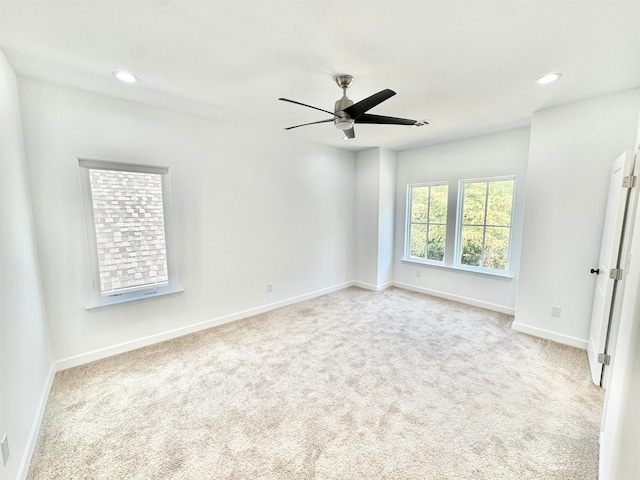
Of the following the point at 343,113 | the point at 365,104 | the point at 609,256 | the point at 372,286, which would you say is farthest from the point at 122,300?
the point at 609,256

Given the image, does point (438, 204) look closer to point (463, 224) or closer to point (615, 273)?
point (463, 224)

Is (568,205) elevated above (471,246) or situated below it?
above

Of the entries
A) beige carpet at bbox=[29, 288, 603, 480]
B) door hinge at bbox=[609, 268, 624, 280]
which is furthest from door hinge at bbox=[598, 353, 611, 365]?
door hinge at bbox=[609, 268, 624, 280]

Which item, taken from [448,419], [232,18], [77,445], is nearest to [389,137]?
[232,18]

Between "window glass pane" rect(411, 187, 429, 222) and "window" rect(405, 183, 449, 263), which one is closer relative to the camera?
"window" rect(405, 183, 449, 263)

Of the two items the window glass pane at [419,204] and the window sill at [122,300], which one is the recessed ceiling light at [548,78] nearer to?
the window glass pane at [419,204]

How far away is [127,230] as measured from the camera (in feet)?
9.07

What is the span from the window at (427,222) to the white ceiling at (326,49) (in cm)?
185

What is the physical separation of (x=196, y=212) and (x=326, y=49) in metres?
2.23

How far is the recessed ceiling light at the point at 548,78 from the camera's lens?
2.16m

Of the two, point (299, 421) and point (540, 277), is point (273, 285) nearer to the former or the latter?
point (299, 421)

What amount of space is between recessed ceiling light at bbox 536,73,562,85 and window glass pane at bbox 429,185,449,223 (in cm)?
219

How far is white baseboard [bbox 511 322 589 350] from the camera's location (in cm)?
287

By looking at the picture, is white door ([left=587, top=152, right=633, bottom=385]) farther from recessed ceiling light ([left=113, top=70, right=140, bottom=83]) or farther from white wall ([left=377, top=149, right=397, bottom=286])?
recessed ceiling light ([left=113, top=70, right=140, bottom=83])
